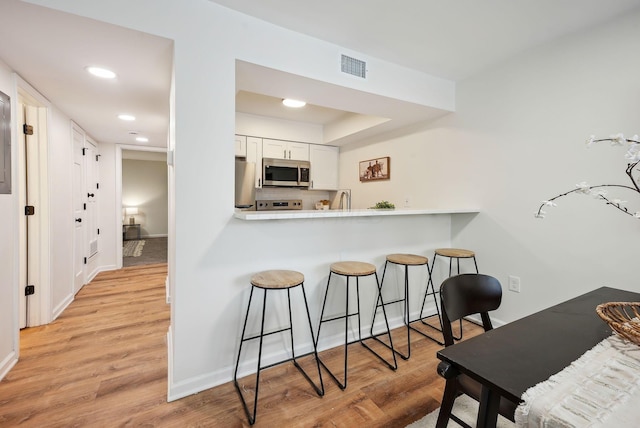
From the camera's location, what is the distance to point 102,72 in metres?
2.02

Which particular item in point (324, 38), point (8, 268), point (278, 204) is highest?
point (324, 38)

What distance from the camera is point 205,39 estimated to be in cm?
170

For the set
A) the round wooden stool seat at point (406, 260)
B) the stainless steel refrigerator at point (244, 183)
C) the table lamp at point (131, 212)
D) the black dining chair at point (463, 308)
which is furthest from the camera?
the table lamp at point (131, 212)

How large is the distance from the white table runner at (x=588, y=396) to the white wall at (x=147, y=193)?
910 centimetres

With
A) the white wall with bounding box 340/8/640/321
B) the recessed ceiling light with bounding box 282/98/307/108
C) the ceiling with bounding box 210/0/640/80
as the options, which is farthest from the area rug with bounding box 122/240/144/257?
the white wall with bounding box 340/8/640/321

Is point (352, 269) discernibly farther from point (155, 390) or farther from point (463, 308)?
point (155, 390)

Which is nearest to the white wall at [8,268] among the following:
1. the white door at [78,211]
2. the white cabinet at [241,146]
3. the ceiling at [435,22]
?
the white door at [78,211]

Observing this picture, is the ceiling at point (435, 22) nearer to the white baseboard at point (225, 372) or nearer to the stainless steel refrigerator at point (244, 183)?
the stainless steel refrigerator at point (244, 183)

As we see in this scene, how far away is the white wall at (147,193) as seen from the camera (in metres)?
7.78

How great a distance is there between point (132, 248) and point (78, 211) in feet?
10.7

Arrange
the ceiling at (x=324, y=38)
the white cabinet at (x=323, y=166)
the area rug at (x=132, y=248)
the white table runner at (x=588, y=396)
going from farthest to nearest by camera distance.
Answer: the area rug at (x=132, y=248), the white cabinet at (x=323, y=166), the ceiling at (x=324, y=38), the white table runner at (x=588, y=396)

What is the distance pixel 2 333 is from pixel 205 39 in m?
2.37

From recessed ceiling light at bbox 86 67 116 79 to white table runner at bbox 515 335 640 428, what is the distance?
9.24 ft

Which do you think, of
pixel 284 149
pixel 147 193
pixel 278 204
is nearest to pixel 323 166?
pixel 284 149
